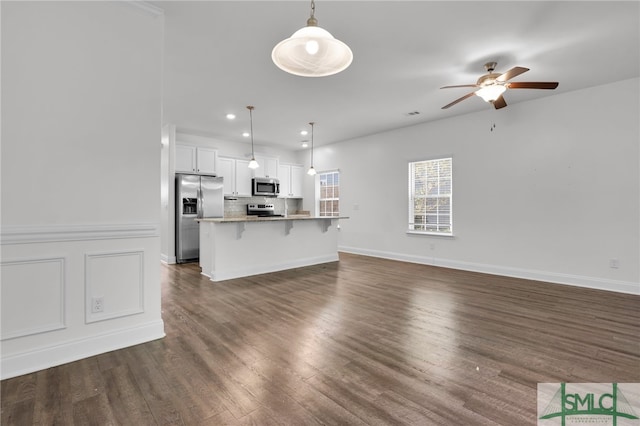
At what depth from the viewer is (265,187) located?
7.61 meters

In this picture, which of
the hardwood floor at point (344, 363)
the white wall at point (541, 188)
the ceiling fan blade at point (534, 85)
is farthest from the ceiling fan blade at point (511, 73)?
the hardwood floor at point (344, 363)

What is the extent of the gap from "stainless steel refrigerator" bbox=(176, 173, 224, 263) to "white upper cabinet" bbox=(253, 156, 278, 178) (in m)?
1.44

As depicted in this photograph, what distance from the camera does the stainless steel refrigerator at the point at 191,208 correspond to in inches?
236

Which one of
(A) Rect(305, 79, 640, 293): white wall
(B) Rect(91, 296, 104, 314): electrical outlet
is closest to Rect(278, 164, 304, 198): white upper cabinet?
(A) Rect(305, 79, 640, 293): white wall

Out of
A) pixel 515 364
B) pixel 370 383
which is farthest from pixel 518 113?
pixel 370 383

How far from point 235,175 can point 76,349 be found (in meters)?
5.37

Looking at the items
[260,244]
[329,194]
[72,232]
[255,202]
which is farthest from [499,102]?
[255,202]

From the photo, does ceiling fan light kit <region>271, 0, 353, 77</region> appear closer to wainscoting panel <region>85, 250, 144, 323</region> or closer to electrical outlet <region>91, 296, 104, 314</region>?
wainscoting panel <region>85, 250, 144, 323</region>

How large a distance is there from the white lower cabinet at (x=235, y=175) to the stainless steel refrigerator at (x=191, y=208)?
60 cm

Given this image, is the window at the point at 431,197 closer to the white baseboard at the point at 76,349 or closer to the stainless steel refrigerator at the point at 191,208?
A: the stainless steel refrigerator at the point at 191,208

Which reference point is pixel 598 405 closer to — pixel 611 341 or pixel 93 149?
pixel 611 341

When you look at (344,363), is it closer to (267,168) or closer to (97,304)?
(97,304)
